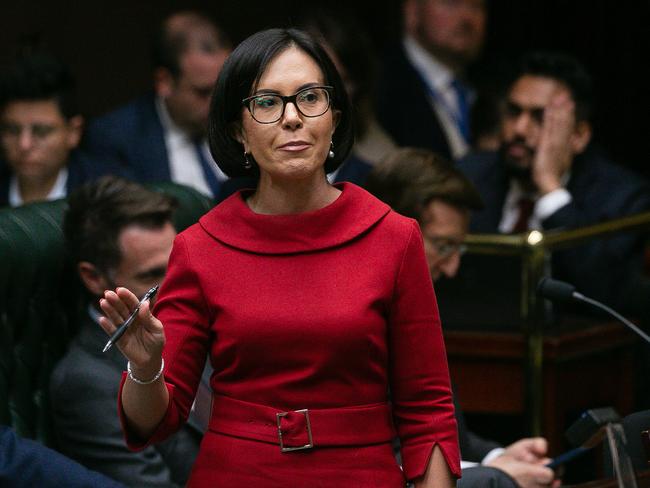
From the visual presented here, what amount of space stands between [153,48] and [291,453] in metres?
3.07

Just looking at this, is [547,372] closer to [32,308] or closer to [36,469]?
[32,308]

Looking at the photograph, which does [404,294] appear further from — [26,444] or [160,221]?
[160,221]

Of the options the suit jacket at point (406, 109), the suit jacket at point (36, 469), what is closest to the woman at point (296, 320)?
the suit jacket at point (36, 469)

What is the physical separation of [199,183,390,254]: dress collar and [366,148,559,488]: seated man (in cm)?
101

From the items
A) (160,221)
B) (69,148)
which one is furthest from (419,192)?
(69,148)

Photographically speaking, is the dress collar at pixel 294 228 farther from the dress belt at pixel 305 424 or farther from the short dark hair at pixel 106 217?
the short dark hair at pixel 106 217

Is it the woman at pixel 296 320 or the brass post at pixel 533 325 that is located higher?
the woman at pixel 296 320

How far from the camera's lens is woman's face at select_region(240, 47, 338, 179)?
5.90 feet

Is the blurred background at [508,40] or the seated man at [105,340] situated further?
the blurred background at [508,40]

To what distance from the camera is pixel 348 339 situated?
5.90 ft

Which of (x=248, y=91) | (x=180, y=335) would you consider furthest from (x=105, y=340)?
(x=248, y=91)

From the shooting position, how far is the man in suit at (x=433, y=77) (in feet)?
16.6

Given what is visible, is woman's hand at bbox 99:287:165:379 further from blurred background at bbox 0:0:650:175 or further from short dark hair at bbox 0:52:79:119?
blurred background at bbox 0:0:650:175

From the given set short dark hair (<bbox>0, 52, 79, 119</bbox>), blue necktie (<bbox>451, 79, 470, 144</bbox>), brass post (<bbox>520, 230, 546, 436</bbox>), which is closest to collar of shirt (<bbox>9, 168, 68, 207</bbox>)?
short dark hair (<bbox>0, 52, 79, 119</bbox>)
